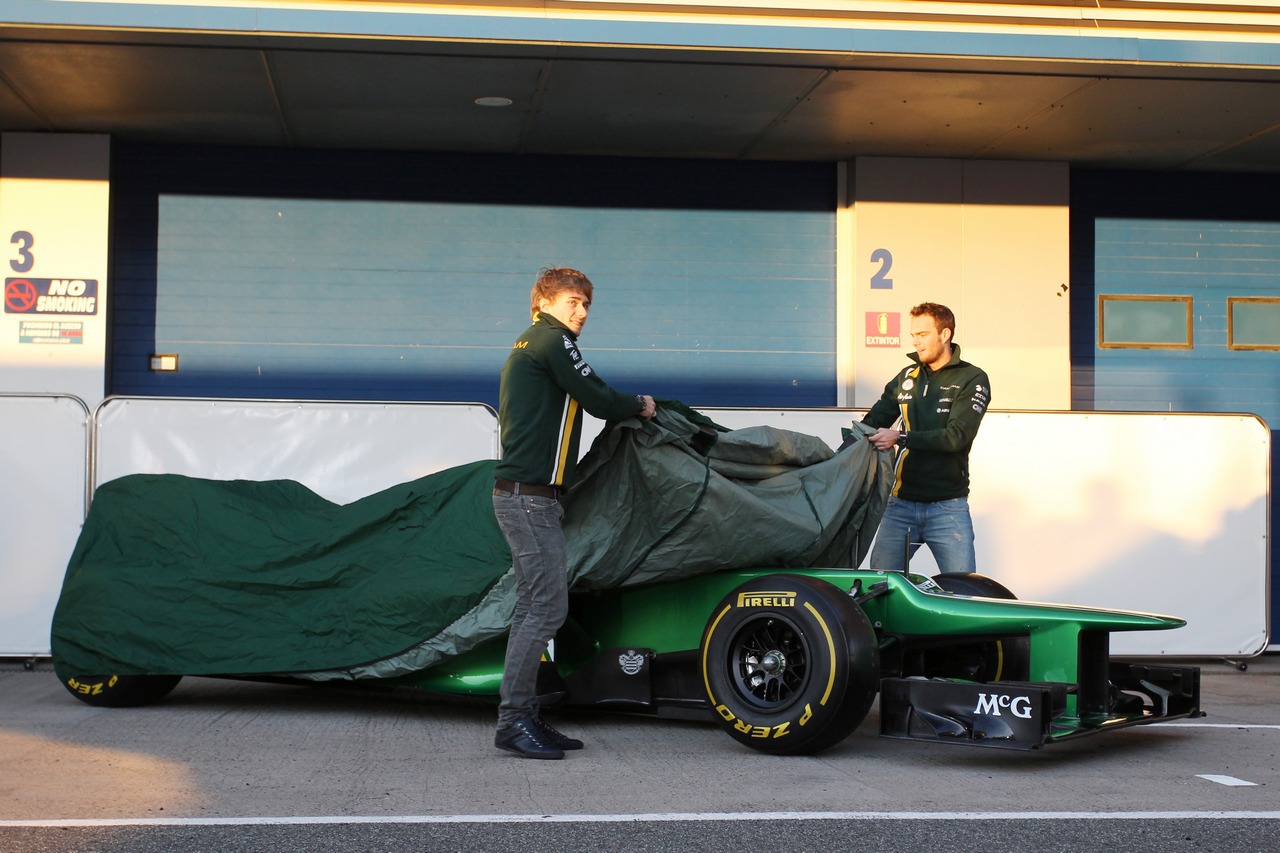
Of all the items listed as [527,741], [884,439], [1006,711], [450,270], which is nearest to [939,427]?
[884,439]

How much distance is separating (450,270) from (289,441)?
7.65 ft

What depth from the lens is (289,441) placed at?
29.7ft

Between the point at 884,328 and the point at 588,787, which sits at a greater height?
the point at 884,328

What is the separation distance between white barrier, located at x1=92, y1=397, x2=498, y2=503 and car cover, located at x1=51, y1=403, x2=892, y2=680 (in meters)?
1.56

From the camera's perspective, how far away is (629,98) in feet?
31.4

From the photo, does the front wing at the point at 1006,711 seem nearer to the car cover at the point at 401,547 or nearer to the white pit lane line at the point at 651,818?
the white pit lane line at the point at 651,818

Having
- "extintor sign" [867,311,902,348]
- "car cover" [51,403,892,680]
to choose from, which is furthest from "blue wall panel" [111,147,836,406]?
"car cover" [51,403,892,680]

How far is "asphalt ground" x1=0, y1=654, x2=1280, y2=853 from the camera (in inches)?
163

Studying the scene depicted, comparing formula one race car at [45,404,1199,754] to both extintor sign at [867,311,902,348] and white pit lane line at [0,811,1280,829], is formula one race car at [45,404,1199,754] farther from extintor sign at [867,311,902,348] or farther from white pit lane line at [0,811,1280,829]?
extintor sign at [867,311,902,348]

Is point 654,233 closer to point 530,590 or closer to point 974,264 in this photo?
point 974,264

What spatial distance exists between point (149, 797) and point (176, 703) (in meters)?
2.65

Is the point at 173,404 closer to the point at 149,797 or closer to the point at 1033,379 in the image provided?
the point at 149,797

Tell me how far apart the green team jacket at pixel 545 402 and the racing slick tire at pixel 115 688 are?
95.0 inches

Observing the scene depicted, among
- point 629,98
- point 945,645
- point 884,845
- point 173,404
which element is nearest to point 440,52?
point 629,98
